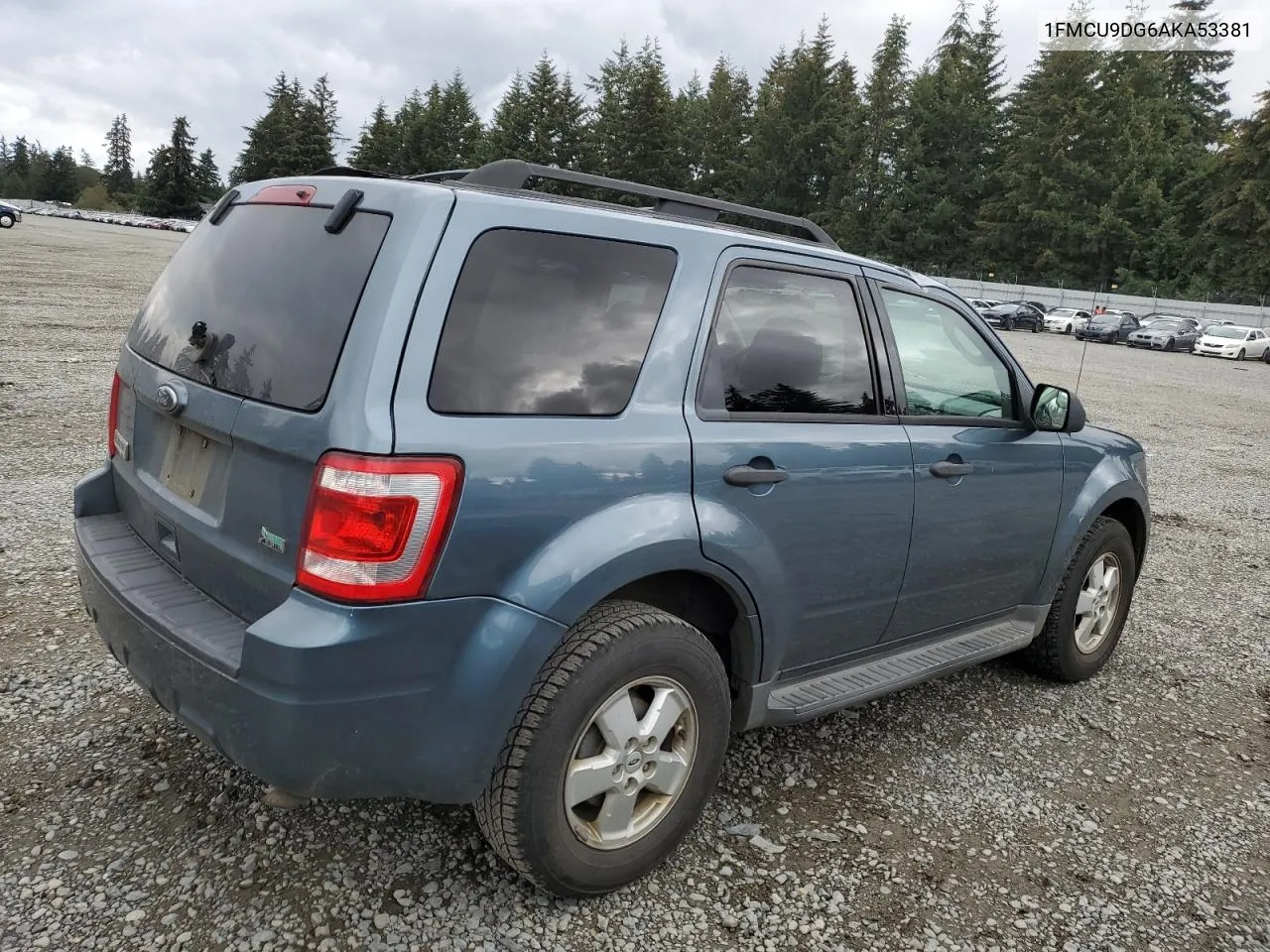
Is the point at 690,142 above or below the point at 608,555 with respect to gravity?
above

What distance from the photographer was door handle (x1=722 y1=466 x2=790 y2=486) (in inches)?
102

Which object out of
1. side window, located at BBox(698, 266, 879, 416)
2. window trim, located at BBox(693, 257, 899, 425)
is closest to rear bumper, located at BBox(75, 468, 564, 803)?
window trim, located at BBox(693, 257, 899, 425)

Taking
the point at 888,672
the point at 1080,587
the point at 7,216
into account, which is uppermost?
the point at 7,216

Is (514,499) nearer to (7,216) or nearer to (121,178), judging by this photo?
(7,216)

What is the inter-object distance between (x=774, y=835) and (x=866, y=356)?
5.28ft

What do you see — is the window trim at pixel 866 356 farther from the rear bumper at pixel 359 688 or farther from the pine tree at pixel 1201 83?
the pine tree at pixel 1201 83

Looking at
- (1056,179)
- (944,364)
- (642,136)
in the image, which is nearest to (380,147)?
(642,136)

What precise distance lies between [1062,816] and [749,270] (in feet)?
7.05

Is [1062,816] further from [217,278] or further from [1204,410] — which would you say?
[1204,410]

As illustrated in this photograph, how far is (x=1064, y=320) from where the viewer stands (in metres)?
44.2

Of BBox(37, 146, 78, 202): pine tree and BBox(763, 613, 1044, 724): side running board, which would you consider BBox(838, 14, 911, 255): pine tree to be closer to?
BBox(763, 613, 1044, 724): side running board

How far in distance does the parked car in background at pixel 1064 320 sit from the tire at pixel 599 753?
45857 millimetres

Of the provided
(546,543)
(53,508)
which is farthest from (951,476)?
(53,508)

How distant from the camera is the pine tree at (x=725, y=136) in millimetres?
79062
